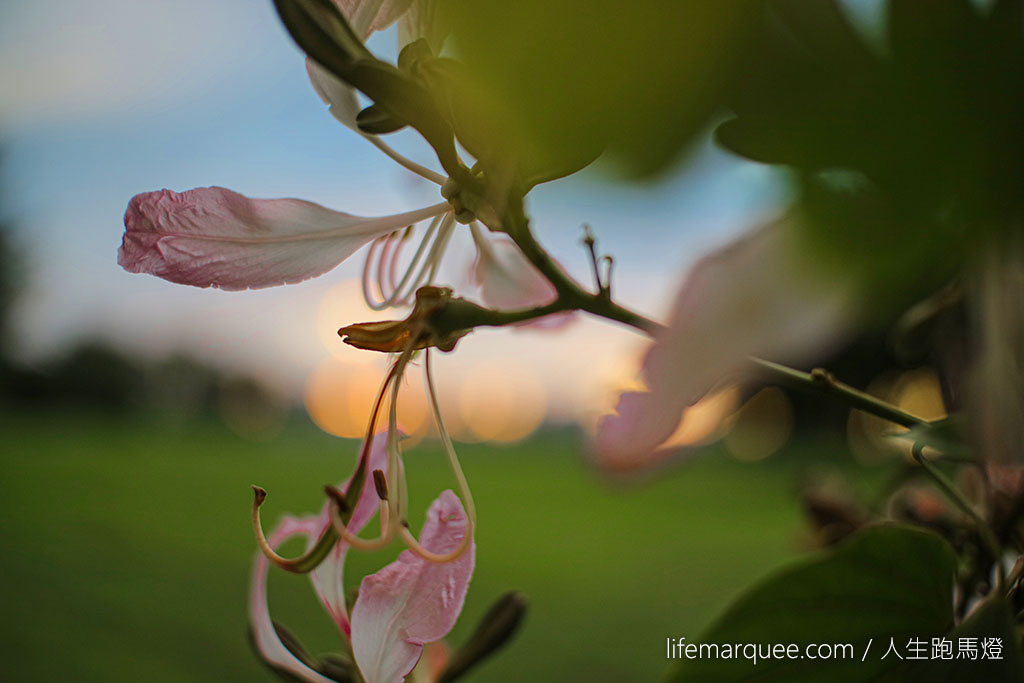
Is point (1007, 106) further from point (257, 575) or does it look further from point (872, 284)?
point (257, 575)

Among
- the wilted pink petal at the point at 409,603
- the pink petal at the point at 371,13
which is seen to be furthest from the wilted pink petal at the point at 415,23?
the wilted pink petal at the point at 409,603

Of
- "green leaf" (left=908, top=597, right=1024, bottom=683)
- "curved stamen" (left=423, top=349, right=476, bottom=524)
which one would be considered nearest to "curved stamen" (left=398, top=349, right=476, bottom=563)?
"curved stamen" (left=423, top=349, right=476, bottom=524)

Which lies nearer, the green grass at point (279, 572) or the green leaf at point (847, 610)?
the green leaf at point (847, 610)

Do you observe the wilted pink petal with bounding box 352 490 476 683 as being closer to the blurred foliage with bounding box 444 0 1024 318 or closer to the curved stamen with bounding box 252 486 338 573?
the curved stamen with bounding box 252 486 338 573

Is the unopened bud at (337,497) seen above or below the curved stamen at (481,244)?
below

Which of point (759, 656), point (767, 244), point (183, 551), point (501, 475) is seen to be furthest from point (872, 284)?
point (501, 475)

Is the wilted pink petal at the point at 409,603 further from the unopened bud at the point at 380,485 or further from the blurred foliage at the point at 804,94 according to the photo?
the blurred foliage at the point at 804,94

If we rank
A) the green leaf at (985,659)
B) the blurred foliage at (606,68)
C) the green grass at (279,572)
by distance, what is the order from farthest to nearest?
the green grass at (279,572)
the green leaf at (985,659)
the blurred foliage at (606,68)
